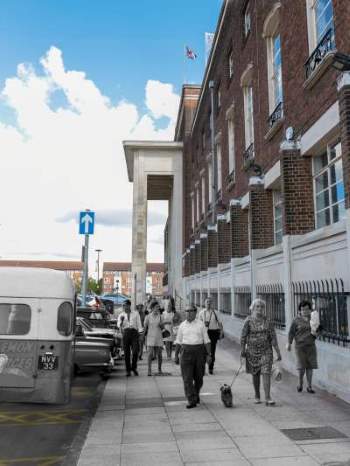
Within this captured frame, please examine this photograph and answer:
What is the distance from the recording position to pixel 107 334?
12828 mm

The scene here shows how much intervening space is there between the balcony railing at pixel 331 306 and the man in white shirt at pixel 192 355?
2.40 m

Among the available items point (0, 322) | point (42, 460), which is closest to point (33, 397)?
point (0, 322)

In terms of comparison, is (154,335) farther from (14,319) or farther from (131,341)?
(14,319)

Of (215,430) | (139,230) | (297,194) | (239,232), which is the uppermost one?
(139,230)

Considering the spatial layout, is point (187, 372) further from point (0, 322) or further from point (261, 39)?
point (261, 39)

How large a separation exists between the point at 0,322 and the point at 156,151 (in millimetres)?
36393

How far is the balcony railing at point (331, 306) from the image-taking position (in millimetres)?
8251

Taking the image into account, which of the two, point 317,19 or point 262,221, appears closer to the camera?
point 317,19

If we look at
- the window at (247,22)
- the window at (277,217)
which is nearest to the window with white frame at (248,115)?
the window at (247,22)

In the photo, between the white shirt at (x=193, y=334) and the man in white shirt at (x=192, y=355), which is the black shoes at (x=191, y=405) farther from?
the white shirt at (x=193, y=334)

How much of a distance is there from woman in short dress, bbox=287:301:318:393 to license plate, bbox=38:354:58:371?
4146 millimetres

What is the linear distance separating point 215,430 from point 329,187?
666cm

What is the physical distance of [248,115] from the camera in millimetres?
18484

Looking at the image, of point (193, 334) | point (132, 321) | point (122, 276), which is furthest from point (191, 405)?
point (122, 276)
